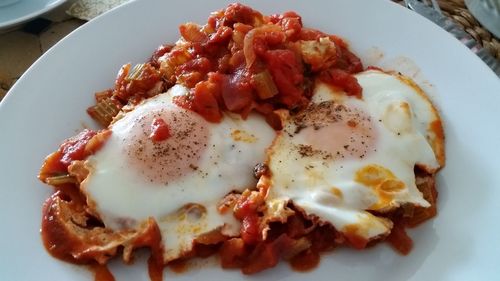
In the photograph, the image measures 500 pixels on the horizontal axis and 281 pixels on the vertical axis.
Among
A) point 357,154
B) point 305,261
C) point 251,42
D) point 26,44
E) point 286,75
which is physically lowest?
point 26,44

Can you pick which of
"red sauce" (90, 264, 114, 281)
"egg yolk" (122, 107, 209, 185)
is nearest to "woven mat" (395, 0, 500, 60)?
"egg yolk" (122, 107, 209, 185)

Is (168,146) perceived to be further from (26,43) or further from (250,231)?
(26,43)

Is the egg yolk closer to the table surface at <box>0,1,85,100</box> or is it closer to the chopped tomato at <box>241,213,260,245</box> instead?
the chopped tomato at <box>241,213,260,245</box>

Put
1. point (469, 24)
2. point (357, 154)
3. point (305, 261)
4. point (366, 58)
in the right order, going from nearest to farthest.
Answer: point (305, 261), point (357, 154), point (366, 58), point (469, 24)

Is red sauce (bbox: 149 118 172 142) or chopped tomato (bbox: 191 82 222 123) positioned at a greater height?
chopped tomato (bbox: 191 82 222 123)

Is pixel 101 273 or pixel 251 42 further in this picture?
pixel 251 42

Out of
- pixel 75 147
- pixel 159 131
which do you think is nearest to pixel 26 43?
pixel 75 147

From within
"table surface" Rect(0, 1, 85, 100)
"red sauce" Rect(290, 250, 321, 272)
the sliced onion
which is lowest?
"table surface" Rect(0, 1, 85, 100)
